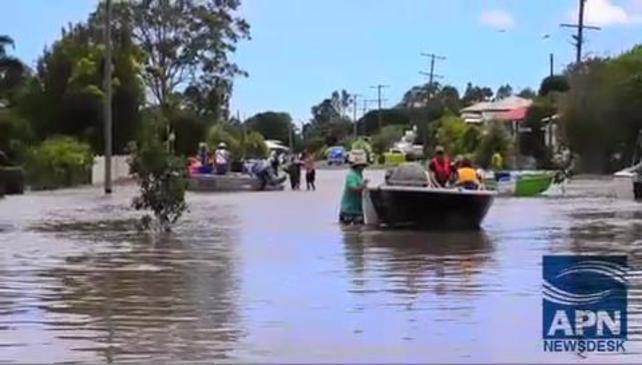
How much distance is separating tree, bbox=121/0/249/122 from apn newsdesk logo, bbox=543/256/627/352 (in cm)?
6847

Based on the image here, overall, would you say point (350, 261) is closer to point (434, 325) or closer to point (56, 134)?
point (434, 325)

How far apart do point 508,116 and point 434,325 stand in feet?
321

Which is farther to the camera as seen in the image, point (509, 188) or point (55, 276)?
point (509, 188)

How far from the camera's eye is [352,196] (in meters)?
26.7

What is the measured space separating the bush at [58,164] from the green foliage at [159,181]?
27216 mm

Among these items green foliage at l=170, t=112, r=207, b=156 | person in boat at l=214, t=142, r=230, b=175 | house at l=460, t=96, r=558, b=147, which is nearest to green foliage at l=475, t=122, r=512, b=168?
house at l=460, t=96, r=558, b=147

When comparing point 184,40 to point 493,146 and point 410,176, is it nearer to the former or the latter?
point 493,146

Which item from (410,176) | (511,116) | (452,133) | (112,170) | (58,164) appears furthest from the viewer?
(511,116)

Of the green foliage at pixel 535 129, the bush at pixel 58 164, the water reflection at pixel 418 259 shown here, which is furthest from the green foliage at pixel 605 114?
the water reflection at pixel 418 259

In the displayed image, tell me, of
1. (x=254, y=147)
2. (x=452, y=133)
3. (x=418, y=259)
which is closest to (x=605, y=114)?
(x=452, y=133)

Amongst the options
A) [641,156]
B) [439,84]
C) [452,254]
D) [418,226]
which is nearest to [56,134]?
[641,156]

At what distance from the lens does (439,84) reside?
5802 inches

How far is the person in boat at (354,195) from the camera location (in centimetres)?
2616

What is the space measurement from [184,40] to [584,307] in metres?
75.4
